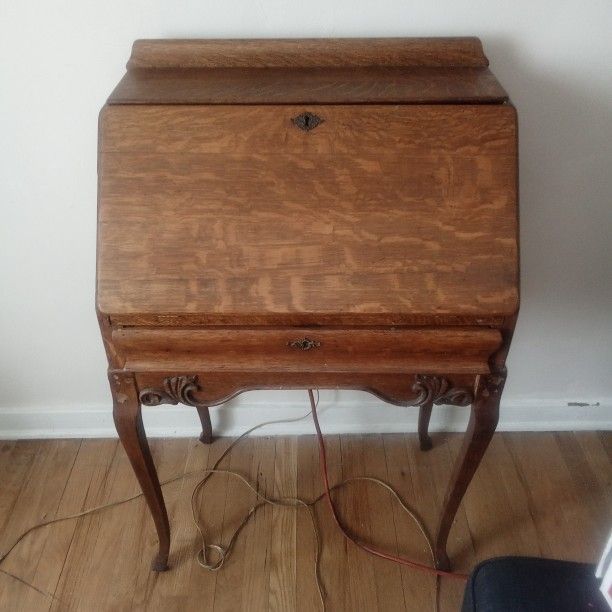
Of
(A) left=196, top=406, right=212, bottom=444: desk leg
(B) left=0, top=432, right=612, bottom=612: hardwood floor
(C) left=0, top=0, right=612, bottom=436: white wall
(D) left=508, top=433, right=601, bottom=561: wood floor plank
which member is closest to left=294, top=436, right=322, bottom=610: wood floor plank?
(B) left=0, top=432, right=612, bottom=612: hardwood floor

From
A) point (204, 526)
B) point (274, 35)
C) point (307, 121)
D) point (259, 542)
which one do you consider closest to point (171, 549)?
point (204, 526)

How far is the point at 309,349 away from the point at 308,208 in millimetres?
213

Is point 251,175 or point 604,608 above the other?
point 251,175

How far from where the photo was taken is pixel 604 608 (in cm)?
75

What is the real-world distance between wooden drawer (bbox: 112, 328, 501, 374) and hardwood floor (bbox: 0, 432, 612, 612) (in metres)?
0.63

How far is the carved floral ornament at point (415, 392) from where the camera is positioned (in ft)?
3.10

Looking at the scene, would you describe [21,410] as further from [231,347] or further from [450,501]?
[450,501]

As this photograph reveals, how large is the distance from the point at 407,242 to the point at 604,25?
1.98 ft

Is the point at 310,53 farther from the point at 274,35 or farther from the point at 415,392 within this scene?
the point at 415,392

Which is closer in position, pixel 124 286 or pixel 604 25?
pixel 124 286

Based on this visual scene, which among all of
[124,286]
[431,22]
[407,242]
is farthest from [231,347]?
[431,22]

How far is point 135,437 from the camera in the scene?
3.39 ft

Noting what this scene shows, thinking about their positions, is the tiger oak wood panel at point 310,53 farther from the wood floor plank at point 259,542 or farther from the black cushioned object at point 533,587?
the wood floor plank at point 259,542

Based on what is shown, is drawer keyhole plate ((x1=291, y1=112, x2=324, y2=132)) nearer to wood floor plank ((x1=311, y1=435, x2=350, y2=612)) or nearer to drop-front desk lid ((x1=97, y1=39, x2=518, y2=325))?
drop-front desk lid ((x1=97, y1=39, x2=518, y2=325))
